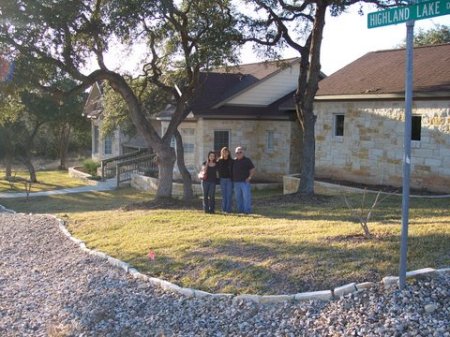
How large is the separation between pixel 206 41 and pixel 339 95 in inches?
217

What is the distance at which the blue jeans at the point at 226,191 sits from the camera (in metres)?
12.8

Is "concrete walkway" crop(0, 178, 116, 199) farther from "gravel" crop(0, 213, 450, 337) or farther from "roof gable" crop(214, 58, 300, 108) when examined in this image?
"gravel" crop(0, 213, 450, 337)

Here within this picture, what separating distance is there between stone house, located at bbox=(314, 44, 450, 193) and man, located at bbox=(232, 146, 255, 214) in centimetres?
593

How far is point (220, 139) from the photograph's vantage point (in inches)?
931

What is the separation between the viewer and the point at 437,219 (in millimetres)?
9648

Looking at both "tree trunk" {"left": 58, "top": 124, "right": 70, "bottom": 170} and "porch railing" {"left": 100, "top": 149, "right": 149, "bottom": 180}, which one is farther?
"tree trunk" {"left": 58, "top": 124, "right": 70, "bottom": 170}

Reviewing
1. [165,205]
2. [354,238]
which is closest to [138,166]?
[165,205]

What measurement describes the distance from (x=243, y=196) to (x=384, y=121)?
21.1 feet

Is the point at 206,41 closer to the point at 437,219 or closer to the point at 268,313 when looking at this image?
the point at 437,219

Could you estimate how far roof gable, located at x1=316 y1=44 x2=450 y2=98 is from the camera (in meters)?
15.5

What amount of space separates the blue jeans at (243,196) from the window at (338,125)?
7.01m

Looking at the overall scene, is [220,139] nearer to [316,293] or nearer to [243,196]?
[243,196]

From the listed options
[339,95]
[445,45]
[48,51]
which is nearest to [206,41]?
[48,51]

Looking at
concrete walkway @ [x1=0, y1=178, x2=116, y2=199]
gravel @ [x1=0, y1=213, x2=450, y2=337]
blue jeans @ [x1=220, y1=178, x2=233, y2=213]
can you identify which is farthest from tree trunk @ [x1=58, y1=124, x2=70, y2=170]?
gravel @ [x1=0, y1=213, x2=450, y2=337]
